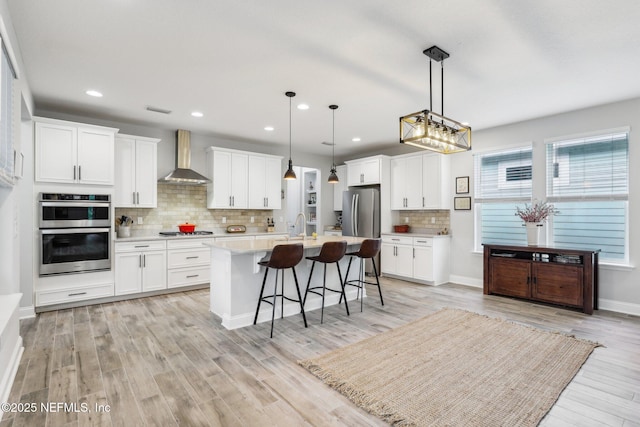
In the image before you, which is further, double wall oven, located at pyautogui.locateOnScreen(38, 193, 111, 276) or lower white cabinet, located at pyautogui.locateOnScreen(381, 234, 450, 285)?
lower white cabinet, located at pyautogui.locateOnScreen(381, 234, 450, 285)

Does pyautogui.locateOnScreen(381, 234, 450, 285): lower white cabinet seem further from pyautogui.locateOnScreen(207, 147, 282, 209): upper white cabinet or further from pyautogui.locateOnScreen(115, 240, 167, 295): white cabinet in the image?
pyautogui.locateOnScreen(115, 240, 167, 295): white cabinet

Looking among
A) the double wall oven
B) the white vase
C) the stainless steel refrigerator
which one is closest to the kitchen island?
the double wall oven

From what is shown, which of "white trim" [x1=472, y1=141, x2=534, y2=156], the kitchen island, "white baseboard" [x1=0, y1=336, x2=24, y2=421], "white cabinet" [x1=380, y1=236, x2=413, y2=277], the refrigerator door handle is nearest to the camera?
"white baseboard" [x1=0, y1=336, x2=24, y2=421]

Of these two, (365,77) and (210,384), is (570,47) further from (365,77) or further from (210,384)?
(210,384)

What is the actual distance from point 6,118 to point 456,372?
3752mm

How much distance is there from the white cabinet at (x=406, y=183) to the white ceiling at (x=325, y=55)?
1.68m

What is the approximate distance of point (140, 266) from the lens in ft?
15.8

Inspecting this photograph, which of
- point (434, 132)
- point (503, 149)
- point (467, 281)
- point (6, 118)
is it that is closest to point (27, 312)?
point (6, 118)

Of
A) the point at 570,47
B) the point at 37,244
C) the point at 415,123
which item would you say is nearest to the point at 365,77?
the point at 415,123

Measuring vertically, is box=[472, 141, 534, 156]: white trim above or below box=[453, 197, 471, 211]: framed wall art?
above

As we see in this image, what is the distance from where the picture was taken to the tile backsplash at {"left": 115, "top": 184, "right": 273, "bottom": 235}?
537 cm

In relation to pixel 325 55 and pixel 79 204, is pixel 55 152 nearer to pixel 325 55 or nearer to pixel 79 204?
pixel 79 204

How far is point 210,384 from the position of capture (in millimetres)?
2420

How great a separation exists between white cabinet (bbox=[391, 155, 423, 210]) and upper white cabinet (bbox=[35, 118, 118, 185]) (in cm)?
479
